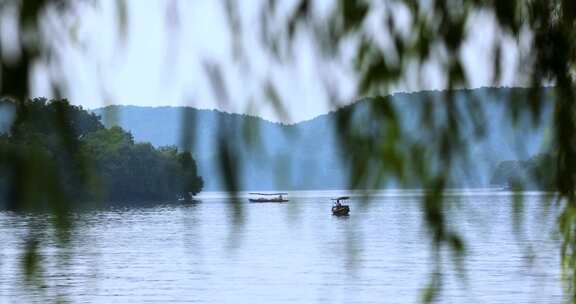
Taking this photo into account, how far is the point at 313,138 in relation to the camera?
1.76 m

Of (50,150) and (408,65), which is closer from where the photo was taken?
(50,150)

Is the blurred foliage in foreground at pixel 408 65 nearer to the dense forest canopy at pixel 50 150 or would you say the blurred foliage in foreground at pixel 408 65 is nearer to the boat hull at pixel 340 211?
the dense forest canopy at pixel 50 150

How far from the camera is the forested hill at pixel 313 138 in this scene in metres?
1.62

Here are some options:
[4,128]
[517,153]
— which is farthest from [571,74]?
[4,128]

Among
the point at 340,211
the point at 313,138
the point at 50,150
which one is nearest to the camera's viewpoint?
the point at 50,150

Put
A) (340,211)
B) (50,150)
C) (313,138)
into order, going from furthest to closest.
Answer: (340,211)
(313,138)
(50,150)

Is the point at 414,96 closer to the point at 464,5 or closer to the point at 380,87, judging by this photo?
the point at 380,87

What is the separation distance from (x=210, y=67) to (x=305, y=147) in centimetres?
21

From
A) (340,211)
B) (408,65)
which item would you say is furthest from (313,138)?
(340,211)

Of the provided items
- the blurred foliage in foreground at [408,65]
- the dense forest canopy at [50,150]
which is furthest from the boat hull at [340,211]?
the dense forest canopy at [50,150]

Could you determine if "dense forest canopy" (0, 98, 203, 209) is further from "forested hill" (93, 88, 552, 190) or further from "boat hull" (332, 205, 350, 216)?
"boat hull" (332, 205, 350, 216)

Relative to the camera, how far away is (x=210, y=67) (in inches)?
63.9

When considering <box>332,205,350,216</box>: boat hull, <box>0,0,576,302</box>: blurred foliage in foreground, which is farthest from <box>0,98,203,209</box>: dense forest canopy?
<box>332,205,350,216</box>: boat hull

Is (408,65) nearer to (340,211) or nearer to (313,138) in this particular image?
(313,138)
